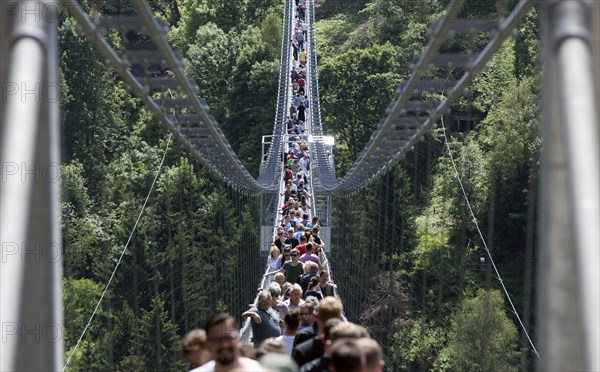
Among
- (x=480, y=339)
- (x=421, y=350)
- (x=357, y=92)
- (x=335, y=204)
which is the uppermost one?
(x=357, y=92)

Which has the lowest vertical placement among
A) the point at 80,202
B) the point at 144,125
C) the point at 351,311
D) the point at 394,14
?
the point at 351,311

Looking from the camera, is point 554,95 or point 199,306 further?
point 199,306

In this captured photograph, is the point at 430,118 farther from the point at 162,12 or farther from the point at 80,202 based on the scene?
the point at 162,12

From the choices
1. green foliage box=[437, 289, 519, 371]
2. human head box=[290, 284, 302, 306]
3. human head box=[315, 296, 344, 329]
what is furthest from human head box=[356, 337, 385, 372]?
green foliage box=[437, 289, 519, 371]

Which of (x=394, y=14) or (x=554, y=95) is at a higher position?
(x=394, y=14)

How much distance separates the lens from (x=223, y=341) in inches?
169

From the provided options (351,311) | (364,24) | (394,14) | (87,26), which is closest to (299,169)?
(351,311)

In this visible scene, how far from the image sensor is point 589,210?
11.6ft

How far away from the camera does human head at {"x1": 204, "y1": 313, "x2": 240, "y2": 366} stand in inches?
168

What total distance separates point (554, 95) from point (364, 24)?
6678cm

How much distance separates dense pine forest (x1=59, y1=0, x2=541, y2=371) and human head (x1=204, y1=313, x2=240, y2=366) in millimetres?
2090

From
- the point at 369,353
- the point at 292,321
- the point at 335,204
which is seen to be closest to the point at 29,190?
the point at 369,353

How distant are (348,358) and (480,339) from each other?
27516 millimetres

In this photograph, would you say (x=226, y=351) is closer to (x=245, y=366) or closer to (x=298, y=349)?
(x=245, y=366)
